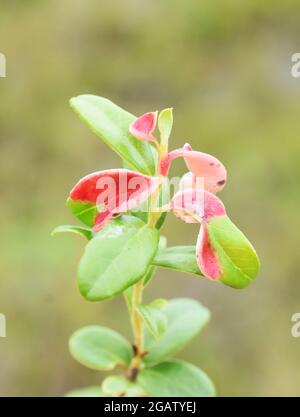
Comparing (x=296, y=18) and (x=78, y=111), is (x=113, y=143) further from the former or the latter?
(x=296, y=18)

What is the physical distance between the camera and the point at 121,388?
0.81 m

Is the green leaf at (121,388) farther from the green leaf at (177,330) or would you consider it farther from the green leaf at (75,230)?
the green leaf at (75,230)

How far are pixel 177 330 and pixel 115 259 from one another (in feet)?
1.09

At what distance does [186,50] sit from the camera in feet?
7.68

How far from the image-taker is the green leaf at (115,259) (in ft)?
2.01

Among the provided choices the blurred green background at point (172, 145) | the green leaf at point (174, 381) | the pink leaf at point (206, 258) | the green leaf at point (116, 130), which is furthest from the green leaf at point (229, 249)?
the blurred green background at point (172, 145)

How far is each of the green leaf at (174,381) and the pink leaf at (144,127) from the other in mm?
343

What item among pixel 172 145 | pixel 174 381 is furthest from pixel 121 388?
pixel 172 145

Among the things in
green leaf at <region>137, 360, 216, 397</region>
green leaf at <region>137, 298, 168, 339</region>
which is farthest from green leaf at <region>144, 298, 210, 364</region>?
green leaf at <region>137, 298, 168, 339</region>

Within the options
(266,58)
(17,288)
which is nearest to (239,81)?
(266,58)

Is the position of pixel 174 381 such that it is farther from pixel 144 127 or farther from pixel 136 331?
pixel 144 127

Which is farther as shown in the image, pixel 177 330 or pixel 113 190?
pixel 177 330

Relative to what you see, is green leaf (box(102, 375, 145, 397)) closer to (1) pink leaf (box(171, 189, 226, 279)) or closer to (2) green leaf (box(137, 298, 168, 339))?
(2) green leaf (box(137, 298, 168, 339))

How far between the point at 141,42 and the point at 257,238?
91 cm
